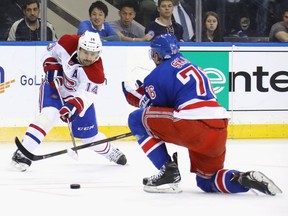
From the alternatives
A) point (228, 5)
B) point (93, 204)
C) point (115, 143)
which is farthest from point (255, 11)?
point (93, 204)

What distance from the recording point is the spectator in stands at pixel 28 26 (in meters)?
7.75

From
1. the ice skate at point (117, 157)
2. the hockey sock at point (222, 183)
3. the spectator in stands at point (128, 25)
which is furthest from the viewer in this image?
the spectator in stands at point (128, 25)

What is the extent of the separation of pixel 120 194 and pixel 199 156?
1.59 ft

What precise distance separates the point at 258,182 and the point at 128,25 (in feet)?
12.0

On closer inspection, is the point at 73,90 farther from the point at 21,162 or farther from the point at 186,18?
the point at 186,18

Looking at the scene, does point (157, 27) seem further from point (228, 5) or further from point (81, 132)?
point (81, 132)

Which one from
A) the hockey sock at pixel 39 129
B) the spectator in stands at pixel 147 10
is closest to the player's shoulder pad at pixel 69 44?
the hockey sock at pixel 39 129

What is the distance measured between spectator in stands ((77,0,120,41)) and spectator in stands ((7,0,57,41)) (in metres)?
0.34

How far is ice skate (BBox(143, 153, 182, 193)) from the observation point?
4.83 m

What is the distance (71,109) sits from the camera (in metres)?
5.56

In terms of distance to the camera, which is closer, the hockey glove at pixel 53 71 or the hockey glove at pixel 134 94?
the hockey glove at pixel 134 94

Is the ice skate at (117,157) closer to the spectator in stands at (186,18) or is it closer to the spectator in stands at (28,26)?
the spectator in stands at (28,26)

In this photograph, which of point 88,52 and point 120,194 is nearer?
point 120,194

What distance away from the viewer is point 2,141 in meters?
7.65
